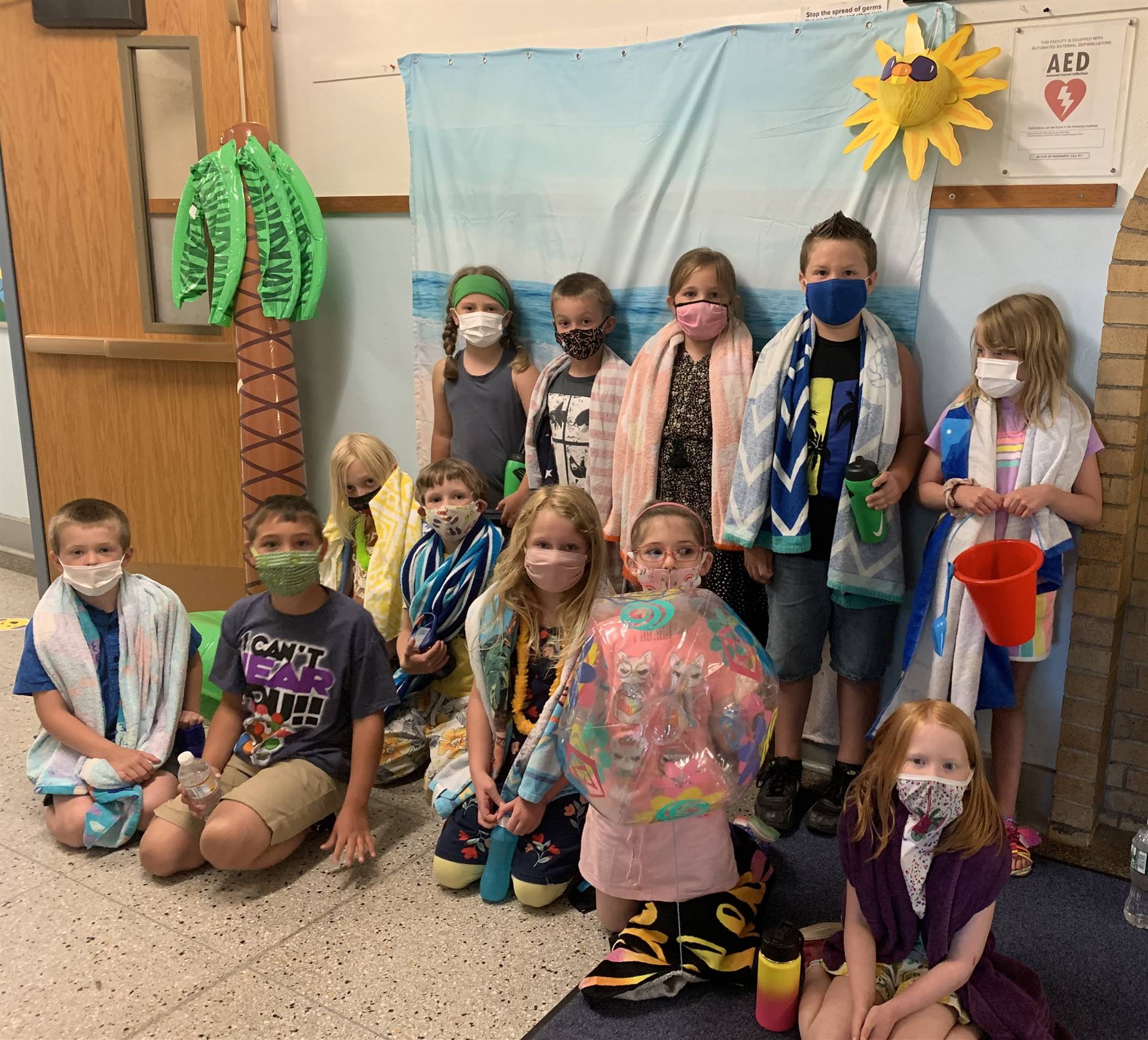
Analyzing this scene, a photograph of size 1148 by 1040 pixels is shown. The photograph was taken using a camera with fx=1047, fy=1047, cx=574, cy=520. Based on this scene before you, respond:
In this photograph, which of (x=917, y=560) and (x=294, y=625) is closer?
(x=294, y=625)

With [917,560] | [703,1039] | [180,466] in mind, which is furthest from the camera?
[180,466]

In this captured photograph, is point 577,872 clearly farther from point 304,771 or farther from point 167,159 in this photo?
point 167,159

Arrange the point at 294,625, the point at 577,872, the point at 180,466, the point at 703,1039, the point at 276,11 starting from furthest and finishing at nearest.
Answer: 1. the point at 180,466
2. the point at 276,11
3. the point at 294,625
4. the point at 577,872
5. the point at 703,1039

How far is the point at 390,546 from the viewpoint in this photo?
2965 millimetres

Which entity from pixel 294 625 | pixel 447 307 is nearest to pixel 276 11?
pixel 447 307

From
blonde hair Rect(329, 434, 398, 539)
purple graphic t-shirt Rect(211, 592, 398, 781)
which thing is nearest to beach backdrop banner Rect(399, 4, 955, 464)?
blonde hair Rect(329, 434, 398, 539)

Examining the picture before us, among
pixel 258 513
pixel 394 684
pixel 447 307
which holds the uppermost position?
pixel 447 307

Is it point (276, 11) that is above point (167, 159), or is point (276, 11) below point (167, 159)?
above

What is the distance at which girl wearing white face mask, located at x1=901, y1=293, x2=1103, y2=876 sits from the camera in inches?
93.7

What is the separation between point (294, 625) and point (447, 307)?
1301 millimetres

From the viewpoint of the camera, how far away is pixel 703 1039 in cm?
192

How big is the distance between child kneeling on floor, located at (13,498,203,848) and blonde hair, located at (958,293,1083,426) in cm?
214

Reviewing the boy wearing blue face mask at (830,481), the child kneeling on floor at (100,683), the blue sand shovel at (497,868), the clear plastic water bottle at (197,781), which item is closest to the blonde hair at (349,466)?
the child kneeling on floor at (100,683)

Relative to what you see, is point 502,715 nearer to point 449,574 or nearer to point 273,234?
point 449,574
